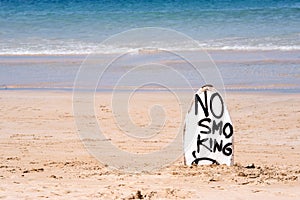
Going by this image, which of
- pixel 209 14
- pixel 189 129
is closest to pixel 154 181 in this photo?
pixel 189 129

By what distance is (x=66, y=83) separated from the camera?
12.8m

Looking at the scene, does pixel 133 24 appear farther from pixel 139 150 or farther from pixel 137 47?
pixel 139 150

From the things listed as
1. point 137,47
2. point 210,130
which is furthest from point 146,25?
point 210,130

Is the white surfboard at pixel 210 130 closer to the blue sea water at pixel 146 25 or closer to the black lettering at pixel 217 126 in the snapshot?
the black lettering at pixel 217 126

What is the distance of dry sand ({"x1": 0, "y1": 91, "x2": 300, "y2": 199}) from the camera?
5.50m

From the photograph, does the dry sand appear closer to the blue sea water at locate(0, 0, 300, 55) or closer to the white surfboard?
the white surfboard

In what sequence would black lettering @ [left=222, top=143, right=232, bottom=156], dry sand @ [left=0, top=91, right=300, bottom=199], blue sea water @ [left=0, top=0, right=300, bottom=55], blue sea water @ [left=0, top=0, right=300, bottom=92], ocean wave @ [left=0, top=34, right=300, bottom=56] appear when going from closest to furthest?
1. dry sand @ [left=0, top=91, right=300, bottom=199]
2. black lettering @ [left=222, top=143, right=232, bottom=156]
3. blue sea water @ [left=0, top=0, right=300, bottom=92]
4. ocean wave @ [left=0, top=34, right=300, bottom=56]
5. blue sea water @ [left=0, top=0, right=300, bottom=55]

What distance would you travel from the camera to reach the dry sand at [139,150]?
18.0 feet

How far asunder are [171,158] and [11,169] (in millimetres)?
1839

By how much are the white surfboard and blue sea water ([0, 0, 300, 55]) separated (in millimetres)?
12007

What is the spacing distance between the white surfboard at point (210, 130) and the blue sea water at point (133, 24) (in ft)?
39.4

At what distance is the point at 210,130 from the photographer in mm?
6348

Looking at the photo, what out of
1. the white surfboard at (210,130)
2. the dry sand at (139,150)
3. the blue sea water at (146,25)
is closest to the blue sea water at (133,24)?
the blue sea water at (146,25)

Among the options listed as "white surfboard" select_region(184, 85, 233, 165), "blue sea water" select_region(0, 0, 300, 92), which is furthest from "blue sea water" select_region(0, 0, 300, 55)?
"white surfboard" select_region(184, 85, 233, 165)
